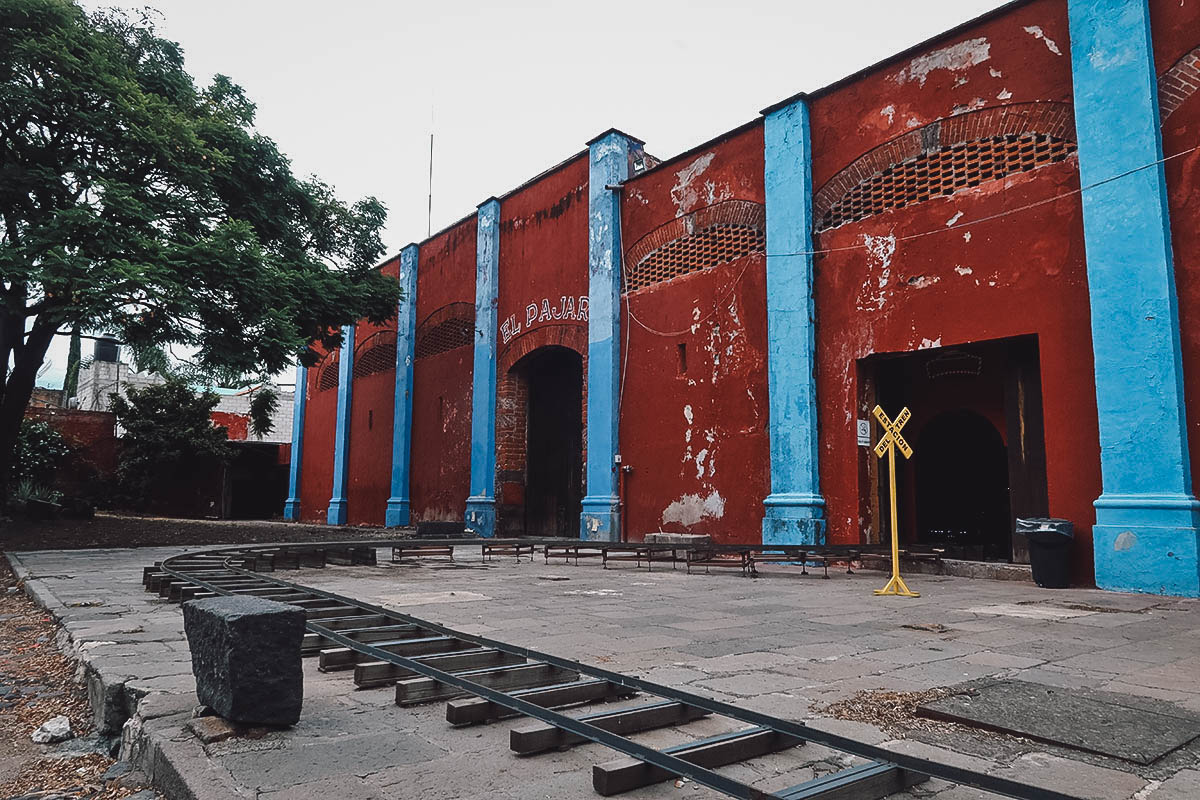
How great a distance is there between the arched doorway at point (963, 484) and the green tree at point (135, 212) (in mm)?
10711

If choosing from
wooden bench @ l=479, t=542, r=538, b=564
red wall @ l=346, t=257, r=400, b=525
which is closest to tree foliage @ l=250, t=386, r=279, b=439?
red wall @ l=346, t=257, r=400, b=525

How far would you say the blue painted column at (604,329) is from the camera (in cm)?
1296

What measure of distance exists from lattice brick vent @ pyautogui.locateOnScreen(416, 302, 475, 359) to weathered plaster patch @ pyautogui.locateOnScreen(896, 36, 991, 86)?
10129 millimetres

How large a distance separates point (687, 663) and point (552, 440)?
38.5ft

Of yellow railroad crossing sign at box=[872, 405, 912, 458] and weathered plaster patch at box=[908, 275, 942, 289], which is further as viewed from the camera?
weathered plaster patch at box=[908, 275, 942, 289]

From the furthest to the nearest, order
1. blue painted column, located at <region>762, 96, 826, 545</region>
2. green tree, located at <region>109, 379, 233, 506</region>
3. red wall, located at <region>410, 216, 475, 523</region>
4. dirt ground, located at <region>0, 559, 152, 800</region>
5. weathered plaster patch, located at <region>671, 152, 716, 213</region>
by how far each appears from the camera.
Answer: green tree, located at <region>109, 379, 233, 506</region>, red wall, located at <region>410, 216, 475, 523</region>, weathered plaster patch, located at <region>671, 152, 716, 213</region>, blue painted column, located at <region>762, 96, 826, 545</region>, dirt ground, located at <region>0, 559, 152, 800</region>

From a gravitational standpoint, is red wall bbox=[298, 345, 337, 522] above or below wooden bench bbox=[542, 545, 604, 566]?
above

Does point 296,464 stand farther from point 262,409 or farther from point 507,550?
point 507,550

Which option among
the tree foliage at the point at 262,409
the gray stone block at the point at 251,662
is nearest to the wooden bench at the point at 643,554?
the gray stone block at the point at 251,662

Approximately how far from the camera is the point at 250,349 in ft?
40.3

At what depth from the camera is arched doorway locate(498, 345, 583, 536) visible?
50.1ft

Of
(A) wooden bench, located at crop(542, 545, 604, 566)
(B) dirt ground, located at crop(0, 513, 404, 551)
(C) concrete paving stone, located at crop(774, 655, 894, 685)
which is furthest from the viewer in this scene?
(B) dirt ground, located at crop(0, 513, 404, 551)

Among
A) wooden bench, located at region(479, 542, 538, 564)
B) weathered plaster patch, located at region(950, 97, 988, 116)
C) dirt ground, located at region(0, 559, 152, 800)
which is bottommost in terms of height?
dirt ground, located at region(0, 559, 152, 800)

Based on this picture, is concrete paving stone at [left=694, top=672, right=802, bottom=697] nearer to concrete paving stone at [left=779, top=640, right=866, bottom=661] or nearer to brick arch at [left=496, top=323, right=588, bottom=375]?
concrete paving stone at [left=779, top=640, right=866, bottom=661]
